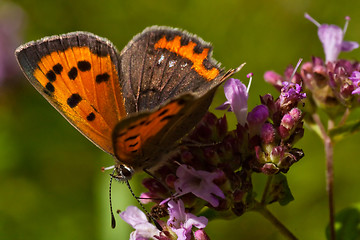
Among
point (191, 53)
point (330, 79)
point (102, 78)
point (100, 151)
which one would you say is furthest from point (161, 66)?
point (100, 151)

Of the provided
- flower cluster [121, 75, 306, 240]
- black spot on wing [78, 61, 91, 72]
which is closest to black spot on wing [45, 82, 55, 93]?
black spot on wing [78, 61, 91, 72]

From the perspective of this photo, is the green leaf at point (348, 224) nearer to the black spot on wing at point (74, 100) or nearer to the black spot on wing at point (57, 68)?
→ the black spot on wing at point (74, 100)

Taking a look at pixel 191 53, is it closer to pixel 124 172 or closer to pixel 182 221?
pixel 124 172

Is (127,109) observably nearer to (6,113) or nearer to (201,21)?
(201,21)

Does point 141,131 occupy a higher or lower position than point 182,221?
higher

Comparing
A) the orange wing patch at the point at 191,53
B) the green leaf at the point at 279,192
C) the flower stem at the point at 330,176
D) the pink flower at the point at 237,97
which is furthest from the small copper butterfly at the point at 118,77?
the flower stem at the point at 330,176

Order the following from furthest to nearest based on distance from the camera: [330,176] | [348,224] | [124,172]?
[348,224], [330,176], [124,172]
